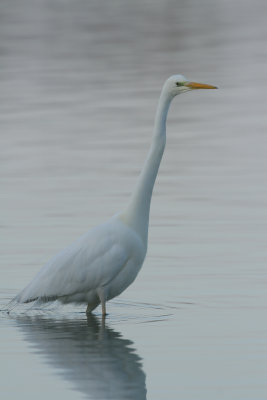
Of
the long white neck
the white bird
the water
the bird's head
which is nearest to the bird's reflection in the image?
the water

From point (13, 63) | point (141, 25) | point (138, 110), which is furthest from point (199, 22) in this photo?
point (138, 110)

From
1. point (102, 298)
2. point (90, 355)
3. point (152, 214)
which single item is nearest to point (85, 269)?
point (102, 298)

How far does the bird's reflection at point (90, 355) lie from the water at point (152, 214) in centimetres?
1

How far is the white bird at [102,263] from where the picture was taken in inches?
431

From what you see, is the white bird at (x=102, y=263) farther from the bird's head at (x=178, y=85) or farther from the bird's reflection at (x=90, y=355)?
the bird's head at (x=178, y=85)

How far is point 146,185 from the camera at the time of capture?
11172mm

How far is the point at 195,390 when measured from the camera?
28.4ft

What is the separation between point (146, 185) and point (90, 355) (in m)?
1.95

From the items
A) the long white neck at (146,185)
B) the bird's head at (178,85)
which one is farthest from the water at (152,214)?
the bird's head at (178,85)

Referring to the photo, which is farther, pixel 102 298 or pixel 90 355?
pixel 102 298

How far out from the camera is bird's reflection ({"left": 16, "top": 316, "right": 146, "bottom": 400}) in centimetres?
873

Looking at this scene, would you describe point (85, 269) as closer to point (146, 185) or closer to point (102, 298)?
point (102, 298)

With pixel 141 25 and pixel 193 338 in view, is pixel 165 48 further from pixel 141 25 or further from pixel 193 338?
pixel 193 338

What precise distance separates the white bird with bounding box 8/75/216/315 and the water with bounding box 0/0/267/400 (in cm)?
22
